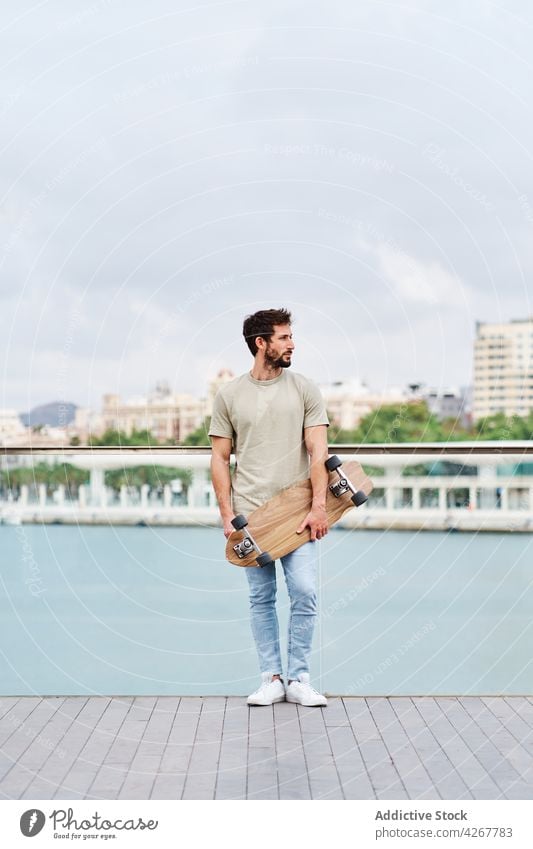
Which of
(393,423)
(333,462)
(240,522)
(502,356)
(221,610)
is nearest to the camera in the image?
(240,522)

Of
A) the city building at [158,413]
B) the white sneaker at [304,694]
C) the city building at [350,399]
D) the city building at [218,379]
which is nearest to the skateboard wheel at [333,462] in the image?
the white sneaker at [304,694]

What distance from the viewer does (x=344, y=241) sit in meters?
5.01

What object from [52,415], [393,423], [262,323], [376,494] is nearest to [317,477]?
[262,323]

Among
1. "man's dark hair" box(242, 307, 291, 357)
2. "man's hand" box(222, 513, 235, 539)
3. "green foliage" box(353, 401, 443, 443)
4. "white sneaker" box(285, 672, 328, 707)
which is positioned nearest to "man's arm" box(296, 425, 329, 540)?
"man's hand" box(222, 513, 235, 539)

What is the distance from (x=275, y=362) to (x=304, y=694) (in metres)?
1.26

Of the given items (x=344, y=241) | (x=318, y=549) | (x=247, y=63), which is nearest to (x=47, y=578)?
(x=318, y=549)

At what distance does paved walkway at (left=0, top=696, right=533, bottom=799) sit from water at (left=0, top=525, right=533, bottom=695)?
19.4 inches

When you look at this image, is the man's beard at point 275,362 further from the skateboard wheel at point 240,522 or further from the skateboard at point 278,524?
the skateboard wheel at point 240,522

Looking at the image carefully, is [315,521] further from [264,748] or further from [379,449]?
[264,748]

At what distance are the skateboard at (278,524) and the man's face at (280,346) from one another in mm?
422

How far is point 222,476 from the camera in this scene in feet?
14.3

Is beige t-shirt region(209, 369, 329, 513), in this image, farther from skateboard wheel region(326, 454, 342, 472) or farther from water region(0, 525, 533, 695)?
water region(0, 525, 533, 695)

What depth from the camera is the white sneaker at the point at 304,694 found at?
4.25m
